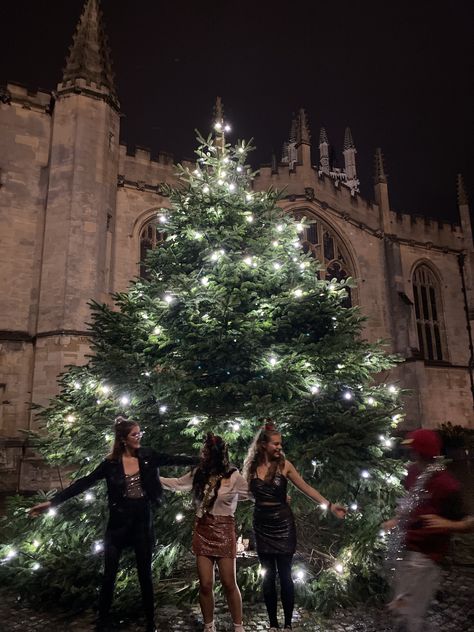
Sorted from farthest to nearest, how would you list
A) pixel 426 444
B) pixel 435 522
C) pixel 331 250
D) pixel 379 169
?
pixel 379 169
pixel 331 250
pixel 426 444
pixel 435 522

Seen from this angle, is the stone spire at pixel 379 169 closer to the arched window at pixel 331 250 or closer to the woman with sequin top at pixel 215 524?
the arched window at pixel 331 250

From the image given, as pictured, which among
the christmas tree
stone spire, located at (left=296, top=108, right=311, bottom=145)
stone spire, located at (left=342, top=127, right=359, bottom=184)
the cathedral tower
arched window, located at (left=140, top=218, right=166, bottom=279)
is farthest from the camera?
stone spire, located at (left=342, top=127, right=359, bottom=184)

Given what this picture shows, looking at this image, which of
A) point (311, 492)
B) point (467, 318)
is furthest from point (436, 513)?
point (467, 318)

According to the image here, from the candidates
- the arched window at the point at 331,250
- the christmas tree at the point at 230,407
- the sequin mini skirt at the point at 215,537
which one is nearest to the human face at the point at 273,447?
the sequin mini skirt at the point at 215,537

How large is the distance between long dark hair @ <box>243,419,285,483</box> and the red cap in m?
0.92

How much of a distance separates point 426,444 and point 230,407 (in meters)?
2.07

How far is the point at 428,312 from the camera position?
72.4 ft

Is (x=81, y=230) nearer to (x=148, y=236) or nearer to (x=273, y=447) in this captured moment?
(x=148, y=236)

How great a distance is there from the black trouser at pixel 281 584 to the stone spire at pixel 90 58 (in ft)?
45.4

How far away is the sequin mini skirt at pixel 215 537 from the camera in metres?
3.05

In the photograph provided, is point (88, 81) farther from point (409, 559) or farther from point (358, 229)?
point (409, 559)

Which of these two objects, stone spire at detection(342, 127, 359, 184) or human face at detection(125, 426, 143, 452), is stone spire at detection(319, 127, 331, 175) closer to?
stone spire at detection(342, 127, 359, 184)

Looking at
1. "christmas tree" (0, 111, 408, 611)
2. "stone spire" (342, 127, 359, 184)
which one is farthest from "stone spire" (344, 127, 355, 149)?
"christmas tree" (0, 111, 408, 611)

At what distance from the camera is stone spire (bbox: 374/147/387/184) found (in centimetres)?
2159
